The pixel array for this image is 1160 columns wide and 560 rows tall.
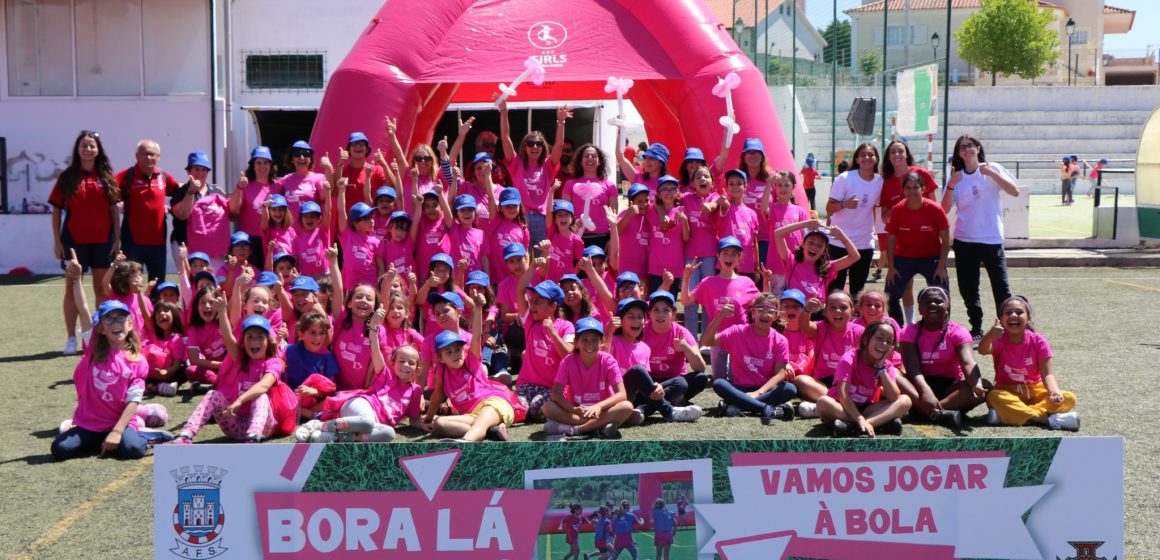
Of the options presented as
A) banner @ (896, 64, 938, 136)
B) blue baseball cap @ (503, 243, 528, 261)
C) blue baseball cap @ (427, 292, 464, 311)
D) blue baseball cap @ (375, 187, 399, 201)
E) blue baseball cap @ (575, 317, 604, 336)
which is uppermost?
banner @ (896, 64, 938, 136)

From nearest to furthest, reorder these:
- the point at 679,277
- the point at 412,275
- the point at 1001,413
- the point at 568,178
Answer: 1. the point at 1001,413
2. the point at 412,275
3. the point at 679,277
4. the point at 568,178

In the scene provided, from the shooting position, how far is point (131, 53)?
1703cm

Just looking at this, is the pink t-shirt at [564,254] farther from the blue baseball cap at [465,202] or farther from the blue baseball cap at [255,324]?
the blue baseball cap at [255,324]

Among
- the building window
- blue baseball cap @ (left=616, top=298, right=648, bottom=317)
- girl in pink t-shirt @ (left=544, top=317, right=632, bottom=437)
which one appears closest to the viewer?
girl in pink t-shirt @ (left=544, top=317, right=632, bottom=437)

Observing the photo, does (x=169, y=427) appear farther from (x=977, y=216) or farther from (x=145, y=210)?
(x=977, y=216)

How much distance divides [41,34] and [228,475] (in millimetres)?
15136

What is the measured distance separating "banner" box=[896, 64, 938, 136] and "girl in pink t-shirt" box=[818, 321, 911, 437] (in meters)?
9.44

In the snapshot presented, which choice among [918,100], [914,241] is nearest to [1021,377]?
[914,241]

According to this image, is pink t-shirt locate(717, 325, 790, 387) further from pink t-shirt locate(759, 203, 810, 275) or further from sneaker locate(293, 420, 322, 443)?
sneaker locate(293, 420, 322, 443)

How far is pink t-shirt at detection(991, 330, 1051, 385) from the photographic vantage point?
6820 millimetres

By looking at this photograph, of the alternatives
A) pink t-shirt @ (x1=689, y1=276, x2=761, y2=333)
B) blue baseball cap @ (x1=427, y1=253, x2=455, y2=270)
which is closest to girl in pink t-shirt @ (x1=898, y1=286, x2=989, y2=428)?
pink t-shirt @ (x1=689, y1=276, x2=761, y2=333)

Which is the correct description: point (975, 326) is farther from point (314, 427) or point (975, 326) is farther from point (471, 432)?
point (314, 427)

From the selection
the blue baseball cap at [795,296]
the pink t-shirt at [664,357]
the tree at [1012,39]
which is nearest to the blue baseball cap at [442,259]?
the pink t-shirt at [664,357]

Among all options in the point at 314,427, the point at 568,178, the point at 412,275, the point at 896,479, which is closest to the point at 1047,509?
the point at 896,479
